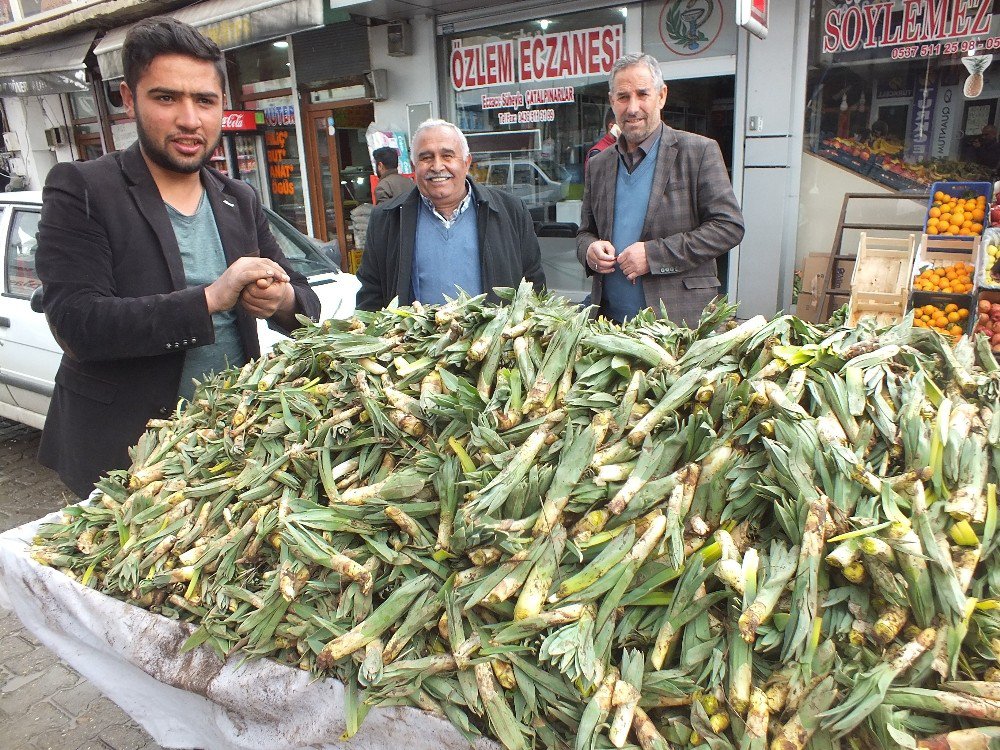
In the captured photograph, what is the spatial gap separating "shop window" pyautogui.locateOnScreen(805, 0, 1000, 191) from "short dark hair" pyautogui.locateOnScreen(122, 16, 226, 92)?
5.20 metres

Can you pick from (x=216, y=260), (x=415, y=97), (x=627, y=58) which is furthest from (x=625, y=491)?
(x=415, y=97)

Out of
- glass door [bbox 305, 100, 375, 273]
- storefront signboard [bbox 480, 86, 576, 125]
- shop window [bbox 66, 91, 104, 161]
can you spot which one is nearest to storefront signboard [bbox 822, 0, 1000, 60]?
storefront signboard [bbox 480, 86, 576, 125]

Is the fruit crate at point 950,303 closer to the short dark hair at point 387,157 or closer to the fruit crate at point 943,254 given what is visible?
the fruit crate at point 943,254

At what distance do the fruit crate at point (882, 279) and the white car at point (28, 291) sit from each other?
11.8 ft

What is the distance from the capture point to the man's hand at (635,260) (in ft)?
10.1

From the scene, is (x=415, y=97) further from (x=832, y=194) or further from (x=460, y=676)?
(x=460, y=676)

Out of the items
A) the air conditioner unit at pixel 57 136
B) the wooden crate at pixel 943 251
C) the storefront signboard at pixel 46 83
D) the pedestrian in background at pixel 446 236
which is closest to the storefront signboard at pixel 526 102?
the wooden crate at pixel 943 251

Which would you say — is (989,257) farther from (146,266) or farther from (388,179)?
(146,266)

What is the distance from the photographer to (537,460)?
1472mm

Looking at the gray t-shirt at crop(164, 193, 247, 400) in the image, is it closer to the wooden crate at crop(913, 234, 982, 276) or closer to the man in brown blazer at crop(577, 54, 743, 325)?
the man in brown blazer at crop(577, 54, 743, 325)

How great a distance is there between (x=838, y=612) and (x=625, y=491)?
16.8 inches

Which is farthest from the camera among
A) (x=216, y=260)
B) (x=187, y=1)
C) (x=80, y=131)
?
(x=80, y=131)

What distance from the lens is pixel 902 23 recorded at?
525 centimetres

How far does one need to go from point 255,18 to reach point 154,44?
6.19 metres
